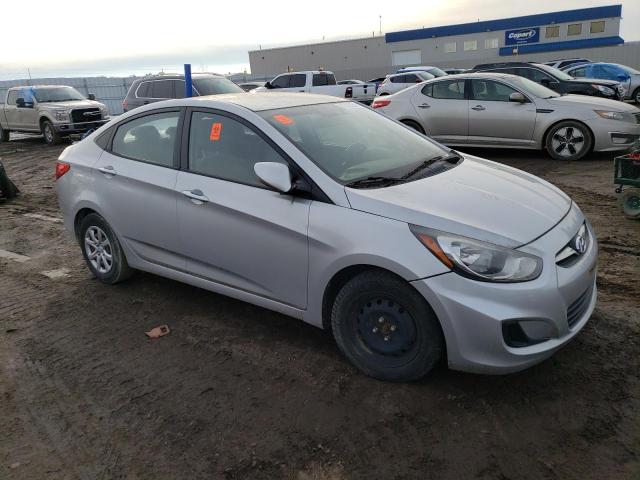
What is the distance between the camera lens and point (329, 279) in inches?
124

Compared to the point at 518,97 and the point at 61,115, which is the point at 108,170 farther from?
the point at 61,115

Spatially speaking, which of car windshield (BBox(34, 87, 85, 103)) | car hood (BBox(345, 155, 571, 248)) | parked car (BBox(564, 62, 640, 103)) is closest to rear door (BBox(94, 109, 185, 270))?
car hood (BBox(345, 155, 571, 248))

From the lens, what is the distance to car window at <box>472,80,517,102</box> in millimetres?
9469

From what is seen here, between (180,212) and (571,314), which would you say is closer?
(571,314)

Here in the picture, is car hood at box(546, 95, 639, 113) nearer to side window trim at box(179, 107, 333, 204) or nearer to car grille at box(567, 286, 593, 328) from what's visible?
car grille at box(567, 286, 593, 328)

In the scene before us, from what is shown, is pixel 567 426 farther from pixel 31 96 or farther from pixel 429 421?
pixel 31 96

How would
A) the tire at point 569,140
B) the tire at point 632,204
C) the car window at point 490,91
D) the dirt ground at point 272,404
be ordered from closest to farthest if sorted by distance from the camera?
the dirt ground at point 272,404
the tire at point 632,204
the tire at point 569,140
the car window at point 490,91

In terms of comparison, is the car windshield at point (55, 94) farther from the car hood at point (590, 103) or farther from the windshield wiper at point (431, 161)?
the windshield wiper at point (431, 161)

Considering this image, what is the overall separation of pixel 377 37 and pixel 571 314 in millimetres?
55057

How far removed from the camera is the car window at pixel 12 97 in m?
17.2

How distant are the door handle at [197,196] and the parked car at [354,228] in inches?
0.8

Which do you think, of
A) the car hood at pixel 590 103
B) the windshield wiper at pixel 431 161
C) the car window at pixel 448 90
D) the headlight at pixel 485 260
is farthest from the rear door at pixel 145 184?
the car hood at pixel 590 103

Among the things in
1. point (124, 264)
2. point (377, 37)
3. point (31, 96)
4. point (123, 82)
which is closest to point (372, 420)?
point (124, 264)

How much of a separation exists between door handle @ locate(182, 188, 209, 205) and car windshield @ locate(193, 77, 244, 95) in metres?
9.68
